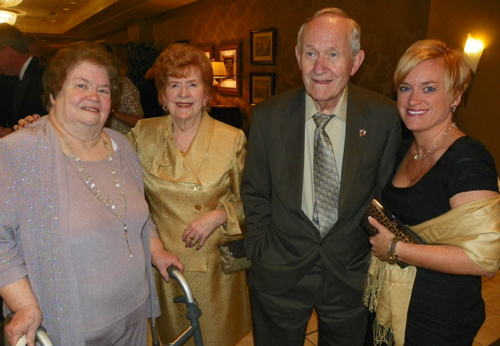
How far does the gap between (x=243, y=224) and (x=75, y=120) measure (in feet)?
3.01

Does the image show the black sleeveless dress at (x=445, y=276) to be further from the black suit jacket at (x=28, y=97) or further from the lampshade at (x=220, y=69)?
the lampshade at (x=220, y=69)

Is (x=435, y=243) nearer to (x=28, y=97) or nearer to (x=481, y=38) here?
(x=28, y=97)

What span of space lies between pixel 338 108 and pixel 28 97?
264 cm

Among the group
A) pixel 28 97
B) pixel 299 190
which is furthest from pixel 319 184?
pixel 28 97

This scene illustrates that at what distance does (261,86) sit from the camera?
7.06 m

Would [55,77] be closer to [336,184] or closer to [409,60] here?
[336,184]

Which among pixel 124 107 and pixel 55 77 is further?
pixel 124 107

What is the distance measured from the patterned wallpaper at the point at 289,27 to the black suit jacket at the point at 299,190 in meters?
3.13

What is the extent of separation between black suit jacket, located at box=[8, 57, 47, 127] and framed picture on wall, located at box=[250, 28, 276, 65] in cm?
425

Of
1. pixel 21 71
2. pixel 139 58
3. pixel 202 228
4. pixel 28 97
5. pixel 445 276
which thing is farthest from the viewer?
pixel 139 58

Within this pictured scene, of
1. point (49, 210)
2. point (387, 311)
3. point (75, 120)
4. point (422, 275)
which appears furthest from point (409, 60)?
point (49, 210)

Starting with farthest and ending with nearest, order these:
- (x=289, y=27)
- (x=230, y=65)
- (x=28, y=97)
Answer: (x=230, y=65) → (x=289, y=27) → (x=28, y=97)

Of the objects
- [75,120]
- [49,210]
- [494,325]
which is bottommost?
[494,325]

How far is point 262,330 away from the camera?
1.89m
